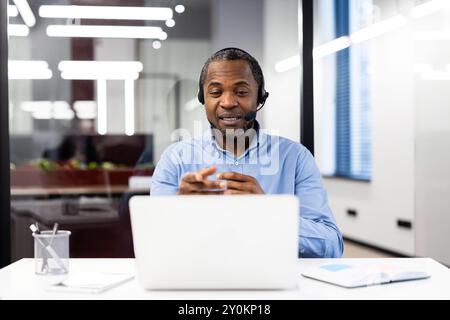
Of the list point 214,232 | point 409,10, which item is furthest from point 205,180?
point 409,10

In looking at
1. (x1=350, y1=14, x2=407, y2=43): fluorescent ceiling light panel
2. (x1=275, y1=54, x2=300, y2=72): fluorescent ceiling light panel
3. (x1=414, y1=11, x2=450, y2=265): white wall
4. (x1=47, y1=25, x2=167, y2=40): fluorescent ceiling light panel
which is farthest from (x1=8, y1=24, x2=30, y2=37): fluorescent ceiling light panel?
(x1=350, y1=14, x2=407, y2=43): fluorescent ceiling light panel

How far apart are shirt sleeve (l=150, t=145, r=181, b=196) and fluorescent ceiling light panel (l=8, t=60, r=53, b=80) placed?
119cm

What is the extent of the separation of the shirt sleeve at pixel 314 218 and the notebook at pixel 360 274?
1.16ft

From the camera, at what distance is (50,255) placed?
5.58 ft

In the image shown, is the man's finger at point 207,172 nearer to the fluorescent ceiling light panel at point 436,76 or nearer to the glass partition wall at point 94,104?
the glass partition wall at point 94,104

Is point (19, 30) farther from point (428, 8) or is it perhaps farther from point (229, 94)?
point (428, 8)

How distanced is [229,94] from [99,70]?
3.38 feet

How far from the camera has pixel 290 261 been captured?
140cm

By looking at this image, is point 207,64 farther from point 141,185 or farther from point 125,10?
point 141,185

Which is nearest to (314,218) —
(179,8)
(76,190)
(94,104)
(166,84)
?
(179,8)

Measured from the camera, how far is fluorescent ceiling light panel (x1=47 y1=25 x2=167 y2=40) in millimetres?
3029

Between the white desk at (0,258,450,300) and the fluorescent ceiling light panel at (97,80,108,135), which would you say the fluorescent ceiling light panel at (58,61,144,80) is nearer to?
the fluorescent ceiling light panel at (97,80,108,135)

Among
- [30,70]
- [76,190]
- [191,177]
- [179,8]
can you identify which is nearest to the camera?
[191,177]

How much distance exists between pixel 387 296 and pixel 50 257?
0.93 metres
